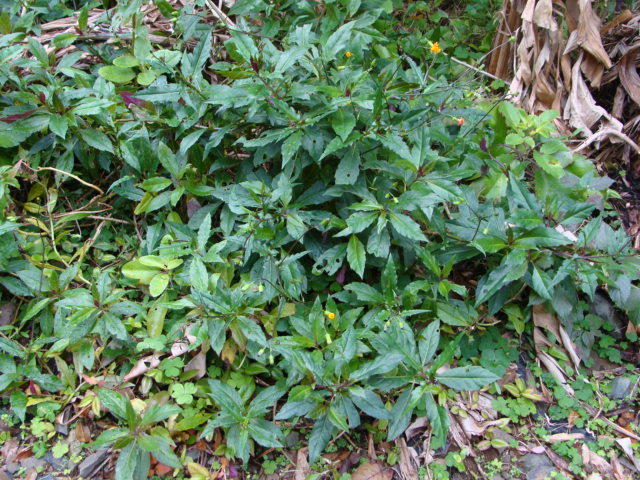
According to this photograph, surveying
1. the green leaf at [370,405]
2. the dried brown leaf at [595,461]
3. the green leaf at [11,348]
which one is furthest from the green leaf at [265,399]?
the dried brown leaf at [595,461]

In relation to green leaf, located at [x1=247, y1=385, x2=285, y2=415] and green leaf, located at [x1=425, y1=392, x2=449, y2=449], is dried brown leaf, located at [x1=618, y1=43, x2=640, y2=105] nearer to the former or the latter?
green leaf, located at [x1=425, y1=392, x2=449, y2=449]

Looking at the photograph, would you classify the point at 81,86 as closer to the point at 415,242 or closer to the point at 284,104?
the point at 284,104

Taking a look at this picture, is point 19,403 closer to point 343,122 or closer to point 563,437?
point 343,122

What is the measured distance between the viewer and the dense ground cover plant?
231 cm

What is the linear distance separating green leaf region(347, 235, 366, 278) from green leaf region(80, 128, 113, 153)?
1378 mm

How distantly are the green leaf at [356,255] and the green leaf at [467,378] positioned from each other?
584 mm

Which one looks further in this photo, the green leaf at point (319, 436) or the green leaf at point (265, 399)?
the green leaf at point (265, 399)

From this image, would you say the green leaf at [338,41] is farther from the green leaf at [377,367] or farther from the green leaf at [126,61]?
the green leaf at [377,367]

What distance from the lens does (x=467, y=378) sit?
2191 mm

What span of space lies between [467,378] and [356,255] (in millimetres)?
732

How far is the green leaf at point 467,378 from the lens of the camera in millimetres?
2156

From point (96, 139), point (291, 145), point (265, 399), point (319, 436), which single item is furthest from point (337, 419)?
point (96, 139)

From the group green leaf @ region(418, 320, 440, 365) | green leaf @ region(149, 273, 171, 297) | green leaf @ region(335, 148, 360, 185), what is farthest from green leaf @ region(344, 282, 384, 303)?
green leaf @ region(149, 273, 171, 297)

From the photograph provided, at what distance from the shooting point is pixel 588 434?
254cm
